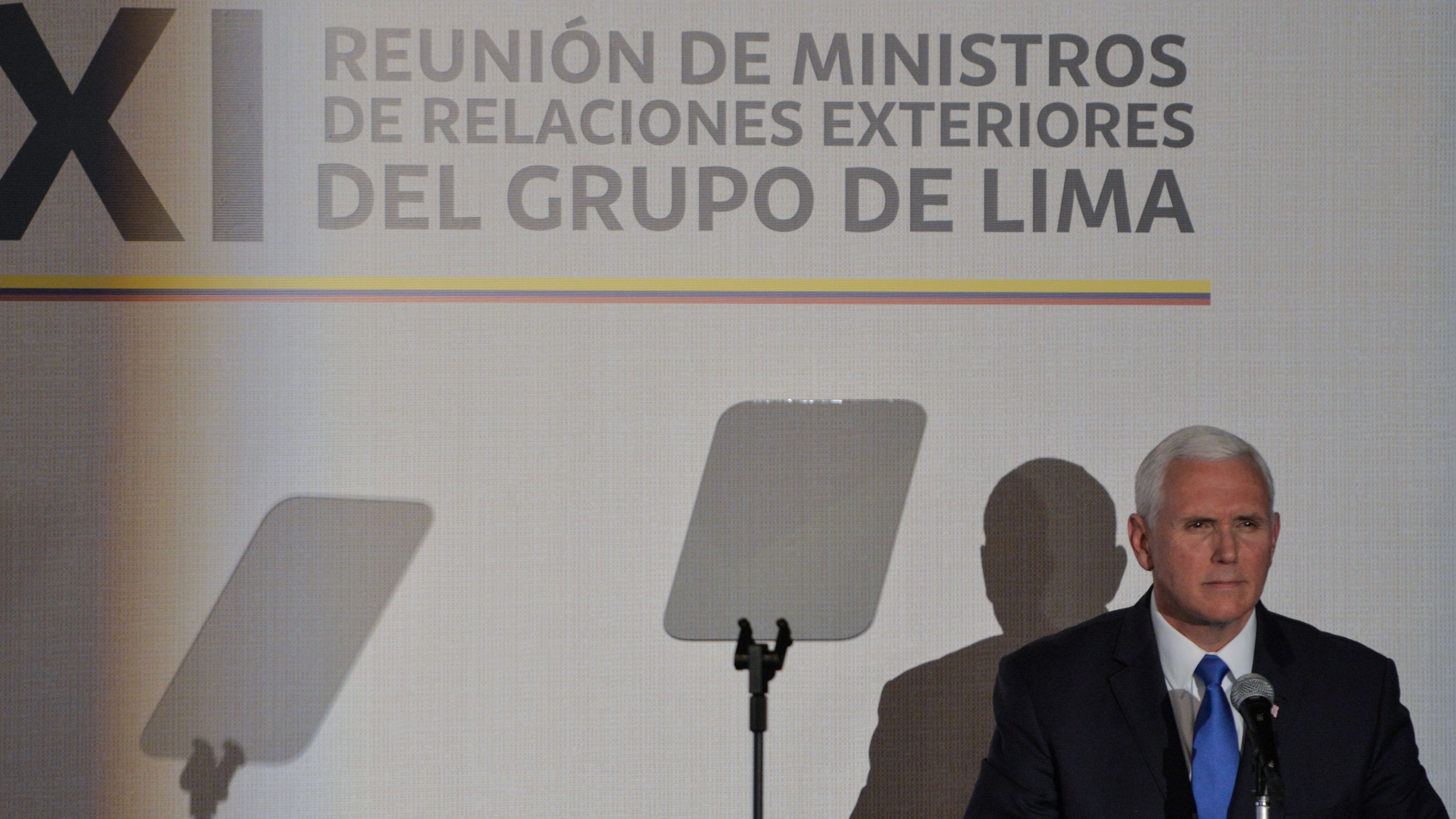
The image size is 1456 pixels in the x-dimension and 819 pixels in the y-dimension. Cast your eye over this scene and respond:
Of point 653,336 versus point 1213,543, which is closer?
point 1213,543

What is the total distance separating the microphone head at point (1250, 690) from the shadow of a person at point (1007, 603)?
106 centimetres

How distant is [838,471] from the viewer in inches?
99.0

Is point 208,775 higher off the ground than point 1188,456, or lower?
lower

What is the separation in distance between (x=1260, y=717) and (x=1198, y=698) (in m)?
0.56

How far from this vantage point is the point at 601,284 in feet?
8.18

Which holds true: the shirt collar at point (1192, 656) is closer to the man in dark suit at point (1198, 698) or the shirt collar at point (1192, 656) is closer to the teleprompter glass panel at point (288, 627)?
the man in dark suit at point (1198, 698)

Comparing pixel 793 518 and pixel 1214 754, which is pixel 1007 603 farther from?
pixel 1214 754

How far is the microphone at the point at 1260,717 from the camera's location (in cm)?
137

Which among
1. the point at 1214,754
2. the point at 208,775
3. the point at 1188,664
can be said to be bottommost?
the point at 208,775

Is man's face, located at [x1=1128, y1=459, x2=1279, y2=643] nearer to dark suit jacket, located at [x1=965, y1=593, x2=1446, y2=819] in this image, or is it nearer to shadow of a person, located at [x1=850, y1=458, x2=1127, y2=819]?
dark suit jacket, located at [x1=965, y1=593, x2=1446, y2=819]

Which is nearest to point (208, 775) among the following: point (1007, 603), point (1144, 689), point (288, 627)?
point (288, 627)

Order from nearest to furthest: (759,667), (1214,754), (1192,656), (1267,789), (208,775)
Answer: (1267,789) → (1214,754) → (1192,656) → (759,667) → (208,775)

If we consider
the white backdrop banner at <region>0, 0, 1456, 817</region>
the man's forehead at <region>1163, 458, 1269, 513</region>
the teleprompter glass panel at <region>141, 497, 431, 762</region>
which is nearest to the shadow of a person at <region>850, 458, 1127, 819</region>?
the white backdrop banner at <region>0, 0, 1456, 817</region>

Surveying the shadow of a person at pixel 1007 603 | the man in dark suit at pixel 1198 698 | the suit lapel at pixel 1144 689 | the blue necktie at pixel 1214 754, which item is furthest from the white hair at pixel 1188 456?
the shadow of a person at pixel 1007 603
